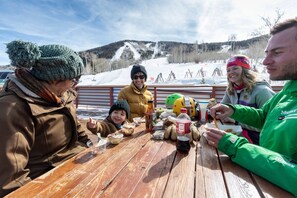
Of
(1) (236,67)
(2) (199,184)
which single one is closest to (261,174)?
(2) (199,184)

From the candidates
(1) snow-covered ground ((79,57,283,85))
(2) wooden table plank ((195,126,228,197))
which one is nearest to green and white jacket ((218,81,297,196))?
(2) wooden table plank ((195,126,228,197))

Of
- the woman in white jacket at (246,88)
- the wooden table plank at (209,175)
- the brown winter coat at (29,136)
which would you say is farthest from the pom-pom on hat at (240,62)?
the brown winter coat at (29,136)

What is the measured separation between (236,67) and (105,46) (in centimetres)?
8048

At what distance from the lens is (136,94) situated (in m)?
3.51

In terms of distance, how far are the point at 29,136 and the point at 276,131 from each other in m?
1.61

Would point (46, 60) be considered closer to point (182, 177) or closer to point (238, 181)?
point (182, 177)

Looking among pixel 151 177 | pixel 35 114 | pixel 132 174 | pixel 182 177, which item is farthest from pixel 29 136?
pixel 182 177

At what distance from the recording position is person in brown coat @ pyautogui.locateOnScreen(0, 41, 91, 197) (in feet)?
3.44

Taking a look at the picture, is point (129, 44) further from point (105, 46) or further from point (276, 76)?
point (276, 76)

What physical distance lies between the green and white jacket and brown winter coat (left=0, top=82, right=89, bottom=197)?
1255 mm

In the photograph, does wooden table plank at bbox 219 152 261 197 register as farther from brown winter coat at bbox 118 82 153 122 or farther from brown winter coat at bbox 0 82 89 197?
brown winter coat at bbox 118 82 153 122

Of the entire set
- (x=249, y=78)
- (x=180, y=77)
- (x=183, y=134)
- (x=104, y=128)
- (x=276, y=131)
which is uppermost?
(x=180, y=77)

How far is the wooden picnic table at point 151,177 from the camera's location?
85 cm

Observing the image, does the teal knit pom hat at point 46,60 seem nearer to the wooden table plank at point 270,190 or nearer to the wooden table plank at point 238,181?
the wooden table plank at point 238,181
